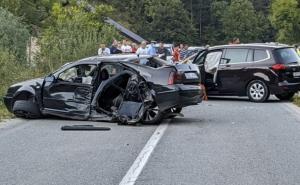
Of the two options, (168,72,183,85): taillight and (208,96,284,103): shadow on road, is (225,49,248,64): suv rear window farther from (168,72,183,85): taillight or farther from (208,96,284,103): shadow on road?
(168,72,183,85): taillight

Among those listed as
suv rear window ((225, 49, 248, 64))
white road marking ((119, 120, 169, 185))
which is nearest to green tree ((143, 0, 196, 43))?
suv rear window ((225, 49, 248, 64))

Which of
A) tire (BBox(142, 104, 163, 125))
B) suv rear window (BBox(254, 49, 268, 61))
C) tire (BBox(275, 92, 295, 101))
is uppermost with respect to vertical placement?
suv rear window (BBox(254, 49, 268, 61))

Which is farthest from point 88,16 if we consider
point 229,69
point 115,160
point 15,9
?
point 115,160

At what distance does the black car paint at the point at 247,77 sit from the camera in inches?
700

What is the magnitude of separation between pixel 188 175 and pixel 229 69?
1115cm

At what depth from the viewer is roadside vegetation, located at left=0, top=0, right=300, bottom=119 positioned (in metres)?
23.5

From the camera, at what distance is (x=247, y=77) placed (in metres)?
18.3

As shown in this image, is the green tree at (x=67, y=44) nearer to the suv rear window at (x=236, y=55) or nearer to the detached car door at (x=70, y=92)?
the suv rear window at (x=236, y=55)

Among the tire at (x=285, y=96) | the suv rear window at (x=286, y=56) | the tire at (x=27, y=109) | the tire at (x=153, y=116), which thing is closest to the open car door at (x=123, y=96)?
the tire at (x=153, y=116)

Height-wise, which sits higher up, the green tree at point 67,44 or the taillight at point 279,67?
the green tree at point 67,44

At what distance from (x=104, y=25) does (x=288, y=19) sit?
30152 millimetres

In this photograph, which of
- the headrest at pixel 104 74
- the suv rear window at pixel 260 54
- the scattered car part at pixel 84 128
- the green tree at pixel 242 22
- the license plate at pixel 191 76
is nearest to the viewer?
the scattered car part at pixel 84 128

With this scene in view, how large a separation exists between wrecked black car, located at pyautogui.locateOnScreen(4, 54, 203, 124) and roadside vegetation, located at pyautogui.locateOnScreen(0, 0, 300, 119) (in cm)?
122

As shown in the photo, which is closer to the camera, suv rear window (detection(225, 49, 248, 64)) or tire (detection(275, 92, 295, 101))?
tire (detection(275, 92, 295, 101))
